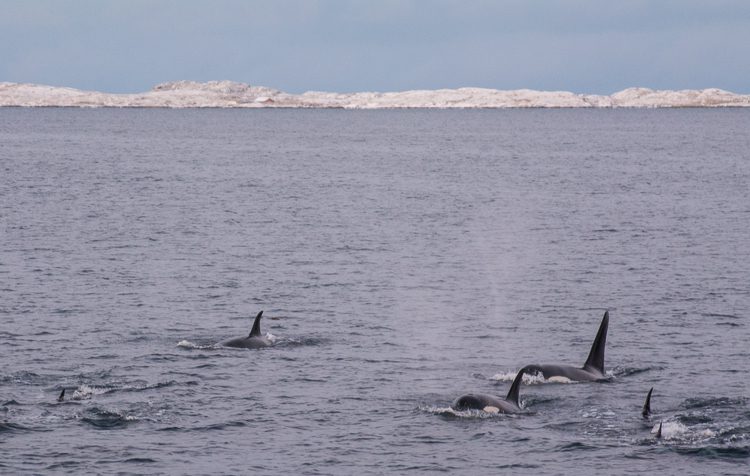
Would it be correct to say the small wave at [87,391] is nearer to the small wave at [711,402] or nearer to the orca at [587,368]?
the orca at [587,368]

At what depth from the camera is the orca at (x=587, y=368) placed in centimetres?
3669

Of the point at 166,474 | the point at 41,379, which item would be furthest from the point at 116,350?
the point at 166,474

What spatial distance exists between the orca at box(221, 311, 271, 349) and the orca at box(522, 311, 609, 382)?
969cm

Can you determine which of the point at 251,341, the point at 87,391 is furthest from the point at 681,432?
the point at 87,391

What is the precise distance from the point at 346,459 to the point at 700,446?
8.70m

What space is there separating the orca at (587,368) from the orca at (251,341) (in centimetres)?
969

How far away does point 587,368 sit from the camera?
3738 centimetres

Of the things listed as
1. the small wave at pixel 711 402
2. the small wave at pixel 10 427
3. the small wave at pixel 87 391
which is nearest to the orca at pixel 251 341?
the small wave at pixel 87 391

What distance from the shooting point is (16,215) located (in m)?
82.9

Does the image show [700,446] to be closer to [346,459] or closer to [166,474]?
[346,459]

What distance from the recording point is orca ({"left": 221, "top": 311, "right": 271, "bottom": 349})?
41438 mm

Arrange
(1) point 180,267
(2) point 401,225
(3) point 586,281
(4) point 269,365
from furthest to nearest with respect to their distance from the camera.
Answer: (2) point 401,225
(1) point 180,267
(3) point 586,281
(4) point 269,365

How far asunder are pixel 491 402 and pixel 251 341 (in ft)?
36.8

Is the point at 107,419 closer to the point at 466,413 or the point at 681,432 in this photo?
the point at 466,413
